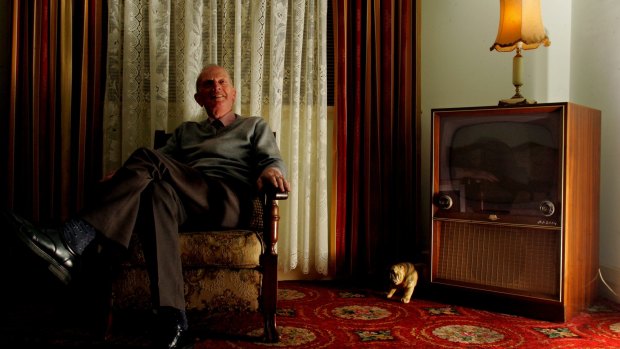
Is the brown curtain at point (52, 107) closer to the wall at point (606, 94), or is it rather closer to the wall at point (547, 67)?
the wall at point (547, 67)

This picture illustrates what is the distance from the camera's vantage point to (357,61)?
9.04 ft

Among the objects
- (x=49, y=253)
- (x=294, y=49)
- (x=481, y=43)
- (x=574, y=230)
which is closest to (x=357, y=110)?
(x=294, y=49)

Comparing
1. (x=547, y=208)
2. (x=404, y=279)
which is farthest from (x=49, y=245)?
(x=547, y=208)

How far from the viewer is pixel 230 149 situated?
2240 millimetres

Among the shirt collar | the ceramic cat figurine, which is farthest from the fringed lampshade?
the shirt collar

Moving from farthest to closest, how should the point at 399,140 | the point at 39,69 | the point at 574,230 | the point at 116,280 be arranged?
the point at 399,140
the point at 39,69
the point at 574,230
the point at 116,280

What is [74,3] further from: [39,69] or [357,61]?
[357,61]

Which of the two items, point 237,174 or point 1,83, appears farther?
point 1,83

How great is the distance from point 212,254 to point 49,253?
19.9 inches

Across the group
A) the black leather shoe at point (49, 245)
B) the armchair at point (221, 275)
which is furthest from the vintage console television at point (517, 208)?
the black leather shoe at point (49, 245)

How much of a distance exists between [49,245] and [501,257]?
5.71 ft

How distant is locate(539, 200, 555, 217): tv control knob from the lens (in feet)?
6.77

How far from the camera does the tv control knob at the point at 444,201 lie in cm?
230

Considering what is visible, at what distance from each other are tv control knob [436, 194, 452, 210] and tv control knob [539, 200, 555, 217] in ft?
1.24
